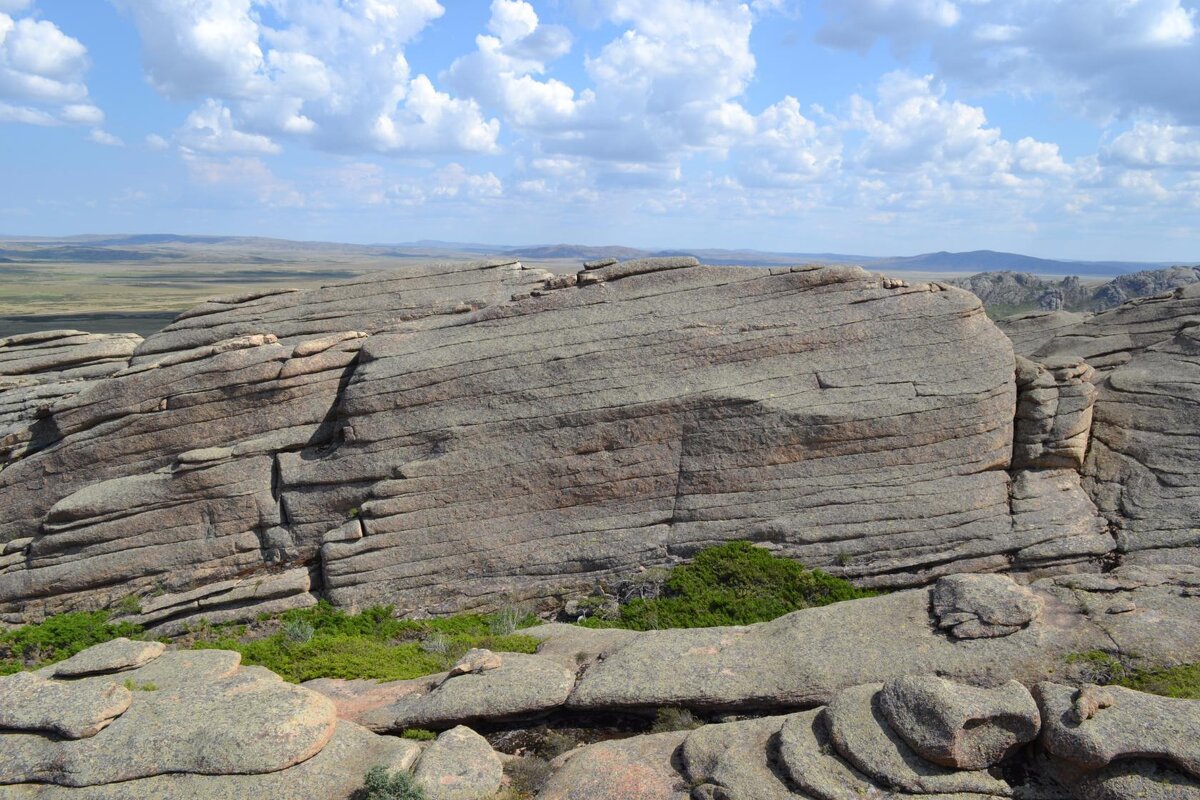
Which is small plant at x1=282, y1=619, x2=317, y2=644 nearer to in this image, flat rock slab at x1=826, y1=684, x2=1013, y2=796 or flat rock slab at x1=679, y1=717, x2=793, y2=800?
flat rock slab at x1=679, y1=717, x2=793, y2=800

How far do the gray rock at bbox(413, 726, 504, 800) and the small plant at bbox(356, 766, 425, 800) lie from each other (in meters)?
0.34

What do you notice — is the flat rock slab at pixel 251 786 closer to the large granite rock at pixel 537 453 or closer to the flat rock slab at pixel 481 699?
the flat rock slab at pixel 481 699

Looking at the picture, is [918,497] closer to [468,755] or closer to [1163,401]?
[1163,401]

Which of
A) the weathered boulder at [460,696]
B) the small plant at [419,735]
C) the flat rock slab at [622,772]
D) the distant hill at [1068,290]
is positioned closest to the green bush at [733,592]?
the weathered boulder at [460,696]

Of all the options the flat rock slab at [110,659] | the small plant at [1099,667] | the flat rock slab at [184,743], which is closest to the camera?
the flat rock slab at [184,743]

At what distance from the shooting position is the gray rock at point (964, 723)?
46.3ft

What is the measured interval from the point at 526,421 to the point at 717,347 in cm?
704

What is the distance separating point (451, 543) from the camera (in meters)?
26.7

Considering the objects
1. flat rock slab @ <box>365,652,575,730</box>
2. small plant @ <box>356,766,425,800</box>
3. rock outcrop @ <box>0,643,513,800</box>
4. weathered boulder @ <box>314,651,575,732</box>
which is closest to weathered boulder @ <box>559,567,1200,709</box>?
flat rock slab @ <box>365,652,575,730</box>

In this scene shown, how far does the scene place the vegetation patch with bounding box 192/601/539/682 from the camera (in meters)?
20.8

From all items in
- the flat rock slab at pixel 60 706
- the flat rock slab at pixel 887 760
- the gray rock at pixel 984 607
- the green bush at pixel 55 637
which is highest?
the gray rock at pixel 984 607

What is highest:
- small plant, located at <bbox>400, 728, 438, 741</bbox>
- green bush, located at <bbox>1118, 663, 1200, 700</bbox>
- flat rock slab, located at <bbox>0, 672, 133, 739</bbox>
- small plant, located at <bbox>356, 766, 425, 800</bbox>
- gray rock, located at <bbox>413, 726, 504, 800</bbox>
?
green bush, located at <bbox>1118, 663, 1200, 700</bbox>

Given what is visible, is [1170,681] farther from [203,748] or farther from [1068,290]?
[1068,290]

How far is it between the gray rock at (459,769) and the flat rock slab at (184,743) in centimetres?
231
